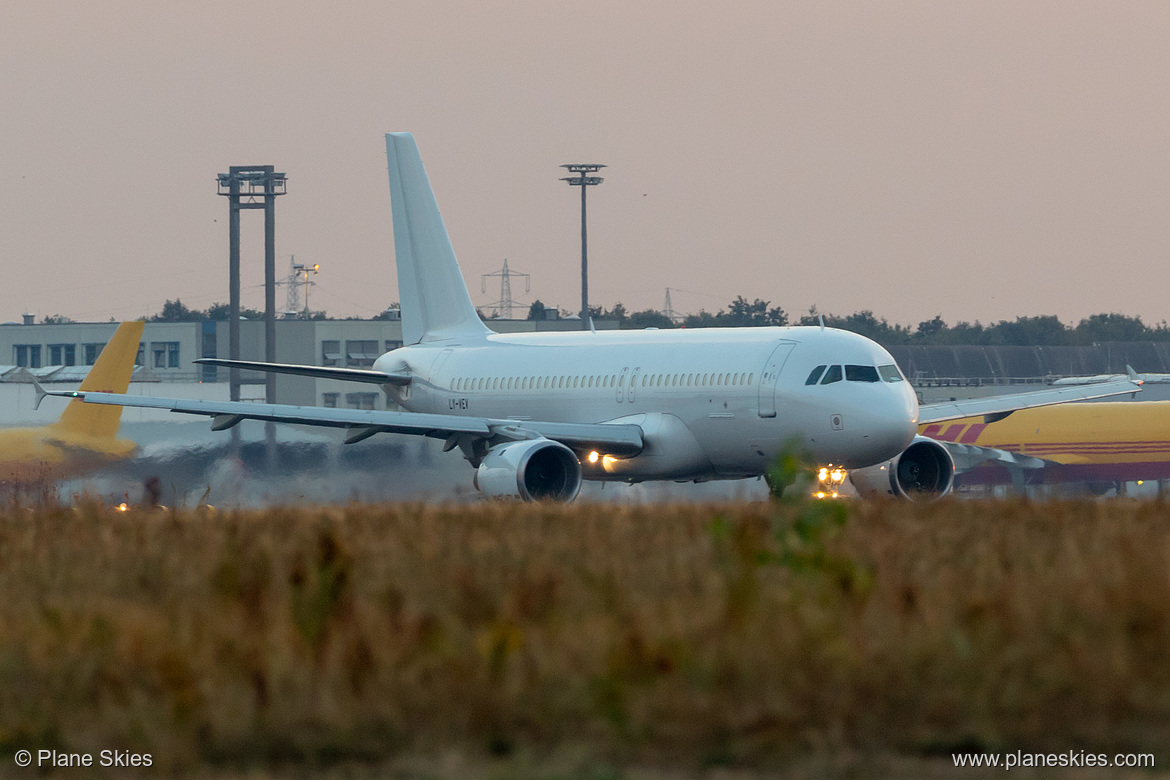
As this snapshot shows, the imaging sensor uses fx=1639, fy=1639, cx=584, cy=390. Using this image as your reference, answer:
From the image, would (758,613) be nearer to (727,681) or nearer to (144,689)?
(727,681)

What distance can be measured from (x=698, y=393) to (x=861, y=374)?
345 cm

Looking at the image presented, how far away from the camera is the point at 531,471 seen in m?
29.6

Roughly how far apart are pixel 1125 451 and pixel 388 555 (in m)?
56.5

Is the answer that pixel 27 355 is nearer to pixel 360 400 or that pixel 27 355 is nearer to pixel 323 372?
pixel 360 400

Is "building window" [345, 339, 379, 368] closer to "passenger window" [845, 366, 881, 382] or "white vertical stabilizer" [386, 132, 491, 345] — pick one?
"white vertical stabilizer" [386, 132, 491, 345]

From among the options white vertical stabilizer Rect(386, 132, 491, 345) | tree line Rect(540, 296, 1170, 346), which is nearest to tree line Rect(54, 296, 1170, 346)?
tree line Rect(540, 296, 1170, 346)

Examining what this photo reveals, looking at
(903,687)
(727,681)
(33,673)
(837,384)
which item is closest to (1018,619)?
(903,687)

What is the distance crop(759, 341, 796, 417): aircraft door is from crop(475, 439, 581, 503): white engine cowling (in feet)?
11.9

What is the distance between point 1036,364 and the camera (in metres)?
114

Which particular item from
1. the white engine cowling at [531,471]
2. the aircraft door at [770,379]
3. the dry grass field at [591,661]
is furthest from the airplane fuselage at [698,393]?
the dry grass field at [591,661]

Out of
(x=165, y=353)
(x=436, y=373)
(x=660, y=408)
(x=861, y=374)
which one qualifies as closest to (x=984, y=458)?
(x=436, y=373)

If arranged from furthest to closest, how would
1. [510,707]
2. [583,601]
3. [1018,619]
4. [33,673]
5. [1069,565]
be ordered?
[1069,565]
[583,601]
[1018,619]
[33,673]
[510,707]

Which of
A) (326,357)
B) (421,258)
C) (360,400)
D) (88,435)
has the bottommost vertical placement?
(360,400)

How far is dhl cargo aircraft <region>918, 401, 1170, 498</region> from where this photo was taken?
201 feet
